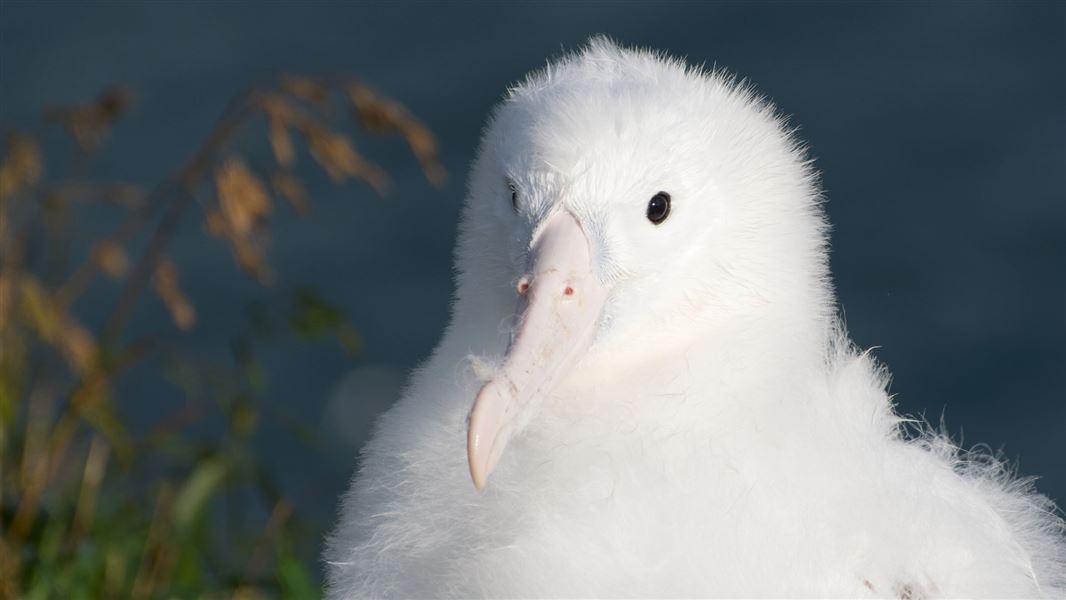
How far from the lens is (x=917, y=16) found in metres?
8.94

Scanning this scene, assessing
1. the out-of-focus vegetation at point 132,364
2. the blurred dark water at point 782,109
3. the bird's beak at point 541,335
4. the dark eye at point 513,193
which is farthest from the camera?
the blurred dark water at point 782,109

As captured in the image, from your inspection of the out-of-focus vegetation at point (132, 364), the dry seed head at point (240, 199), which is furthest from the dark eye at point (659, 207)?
the dry seed head at point (240, 199)

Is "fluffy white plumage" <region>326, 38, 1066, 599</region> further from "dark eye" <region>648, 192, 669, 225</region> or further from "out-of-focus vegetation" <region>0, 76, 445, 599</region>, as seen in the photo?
"out-of-focus vegetation" <region>0, 76, 445, 599</region>

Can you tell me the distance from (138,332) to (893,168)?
392 cm

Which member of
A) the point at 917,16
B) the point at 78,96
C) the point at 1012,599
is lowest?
the point at 78,96

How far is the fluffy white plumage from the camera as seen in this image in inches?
106

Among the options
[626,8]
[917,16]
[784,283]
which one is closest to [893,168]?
[917,16]

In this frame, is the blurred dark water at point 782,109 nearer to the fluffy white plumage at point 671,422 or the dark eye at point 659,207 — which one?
the fluffy white plumage at point 671,422

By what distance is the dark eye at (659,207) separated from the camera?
317cm

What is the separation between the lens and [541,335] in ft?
9.52

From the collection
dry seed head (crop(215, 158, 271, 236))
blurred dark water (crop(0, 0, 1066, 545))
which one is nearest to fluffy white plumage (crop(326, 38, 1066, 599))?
dry seed head (crop(215, 158, 271, 236))

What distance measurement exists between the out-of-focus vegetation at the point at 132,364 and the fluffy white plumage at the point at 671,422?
1063mm

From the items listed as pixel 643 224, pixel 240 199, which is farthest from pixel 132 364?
pixel 643 224

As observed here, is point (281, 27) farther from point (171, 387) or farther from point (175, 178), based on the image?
point (175, 178)
